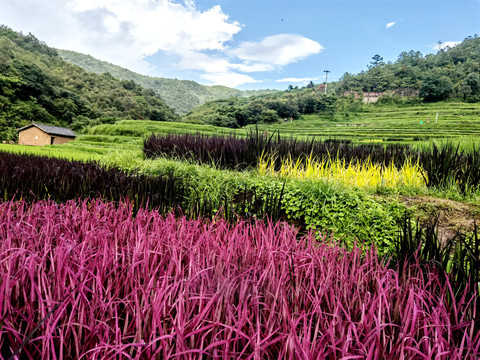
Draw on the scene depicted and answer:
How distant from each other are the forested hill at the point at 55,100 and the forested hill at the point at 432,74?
Result: 47.8m

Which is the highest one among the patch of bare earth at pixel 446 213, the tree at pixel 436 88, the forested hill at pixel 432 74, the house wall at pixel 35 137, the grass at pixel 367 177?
the forested hill at pixel 432 74

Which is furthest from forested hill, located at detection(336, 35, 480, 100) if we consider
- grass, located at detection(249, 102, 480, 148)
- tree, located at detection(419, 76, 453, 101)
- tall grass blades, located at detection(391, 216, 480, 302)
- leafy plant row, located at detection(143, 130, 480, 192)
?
Answer: tall grass blades, located at detection(391, 216, 480, 302)

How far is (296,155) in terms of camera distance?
21.4 ft

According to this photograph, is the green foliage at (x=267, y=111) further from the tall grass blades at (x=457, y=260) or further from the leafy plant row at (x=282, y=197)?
the tall grass blades at (x=457, y=260)

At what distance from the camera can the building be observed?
37219 mm

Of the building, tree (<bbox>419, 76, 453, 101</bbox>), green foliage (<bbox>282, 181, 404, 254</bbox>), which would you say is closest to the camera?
green foliage (<bbox>282, 181, 404, 254</bbox>)

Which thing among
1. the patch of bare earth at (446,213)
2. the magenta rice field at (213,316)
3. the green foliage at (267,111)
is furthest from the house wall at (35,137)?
the magenta rice field at (213,316)

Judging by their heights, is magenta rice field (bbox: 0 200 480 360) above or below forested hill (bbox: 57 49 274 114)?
below

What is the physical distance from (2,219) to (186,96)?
120 metres

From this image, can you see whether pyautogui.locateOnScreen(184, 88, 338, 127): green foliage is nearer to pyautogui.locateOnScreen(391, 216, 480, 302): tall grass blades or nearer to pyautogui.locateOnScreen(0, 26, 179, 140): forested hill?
pyautogui.locateOnScreen(0, 26, 179, 140): forested hill

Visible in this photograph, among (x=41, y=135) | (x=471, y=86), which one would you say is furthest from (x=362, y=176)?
(x=471, y=86)

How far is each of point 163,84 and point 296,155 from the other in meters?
128

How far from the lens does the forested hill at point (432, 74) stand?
5416 centimetres

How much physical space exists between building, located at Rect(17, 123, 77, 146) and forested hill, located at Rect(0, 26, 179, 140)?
3994 mm
